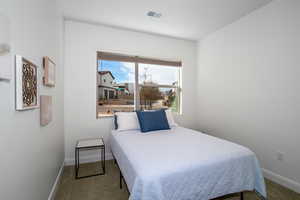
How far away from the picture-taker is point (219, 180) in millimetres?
1370

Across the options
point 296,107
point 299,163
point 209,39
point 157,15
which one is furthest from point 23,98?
point 209,39

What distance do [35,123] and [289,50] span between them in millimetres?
3160

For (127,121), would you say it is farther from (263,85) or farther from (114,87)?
(263,85)

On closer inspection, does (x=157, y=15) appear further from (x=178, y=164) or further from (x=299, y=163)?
(x=299, y=163)

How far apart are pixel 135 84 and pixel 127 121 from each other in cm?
97

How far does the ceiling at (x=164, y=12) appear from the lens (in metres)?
2.15

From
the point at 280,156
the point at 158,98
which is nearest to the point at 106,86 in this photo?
the point at 158,98

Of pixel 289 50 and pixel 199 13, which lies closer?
pixel 289 50

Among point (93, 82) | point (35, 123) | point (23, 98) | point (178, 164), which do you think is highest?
point (93, 82)

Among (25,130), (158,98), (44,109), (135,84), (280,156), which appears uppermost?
(135,84)

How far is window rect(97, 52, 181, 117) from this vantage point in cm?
293

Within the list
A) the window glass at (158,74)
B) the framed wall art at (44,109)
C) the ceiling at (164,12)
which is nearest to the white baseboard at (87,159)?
the framed wall art at (44,109)

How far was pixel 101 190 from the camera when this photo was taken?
1879mm

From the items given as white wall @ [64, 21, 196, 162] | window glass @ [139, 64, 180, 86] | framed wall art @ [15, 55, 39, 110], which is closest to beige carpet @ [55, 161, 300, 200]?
white wall @ [64, 21, 196, 162]
